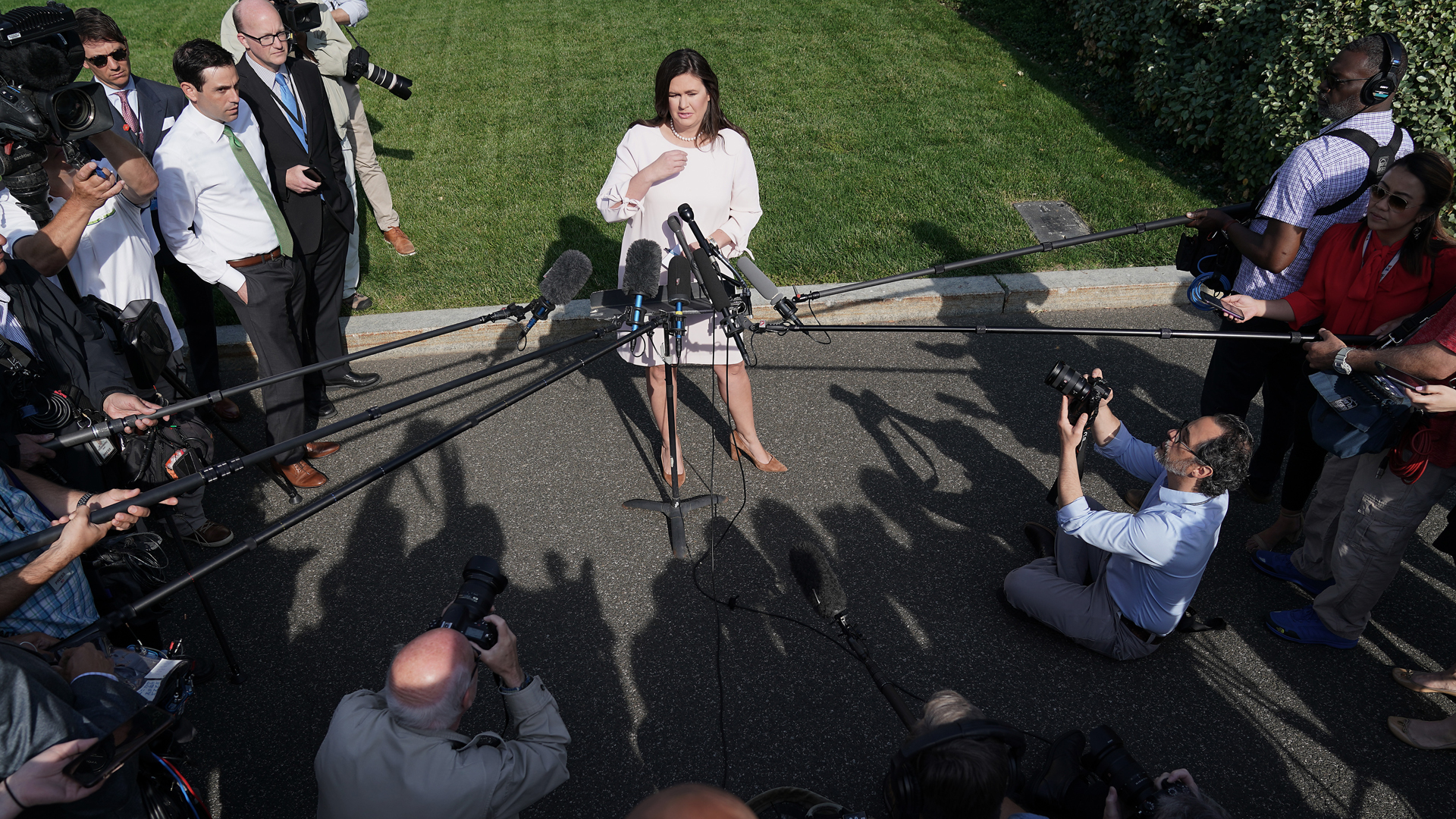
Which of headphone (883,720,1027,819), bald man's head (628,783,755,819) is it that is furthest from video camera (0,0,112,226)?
headphone (883,720,1027,819)

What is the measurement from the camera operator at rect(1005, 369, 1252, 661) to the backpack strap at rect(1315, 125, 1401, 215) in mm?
1268

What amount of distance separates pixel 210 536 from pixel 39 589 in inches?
73.9

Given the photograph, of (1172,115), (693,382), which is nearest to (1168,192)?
(1172,115)

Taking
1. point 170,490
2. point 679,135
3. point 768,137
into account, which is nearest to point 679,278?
point 679,135

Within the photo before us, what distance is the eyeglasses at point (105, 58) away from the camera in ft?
16.0

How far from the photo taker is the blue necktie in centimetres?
502

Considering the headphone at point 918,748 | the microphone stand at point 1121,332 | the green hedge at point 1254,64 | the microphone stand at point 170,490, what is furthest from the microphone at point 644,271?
the green hedge at point 1254,64

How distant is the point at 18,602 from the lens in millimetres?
2600

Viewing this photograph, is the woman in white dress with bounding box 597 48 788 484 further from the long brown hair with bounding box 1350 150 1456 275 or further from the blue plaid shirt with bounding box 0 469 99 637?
the long brown hair with bounding box 1350 150 1456 275

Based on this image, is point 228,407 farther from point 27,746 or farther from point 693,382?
point 27,746

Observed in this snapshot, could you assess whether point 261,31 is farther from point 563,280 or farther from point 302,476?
point 563,280

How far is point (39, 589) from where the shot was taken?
9.05ft

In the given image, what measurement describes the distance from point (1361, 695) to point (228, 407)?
21.3 feet

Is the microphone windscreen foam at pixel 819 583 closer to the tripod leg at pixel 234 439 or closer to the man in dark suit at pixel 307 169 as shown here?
the tripod leg at pixel 234 439
